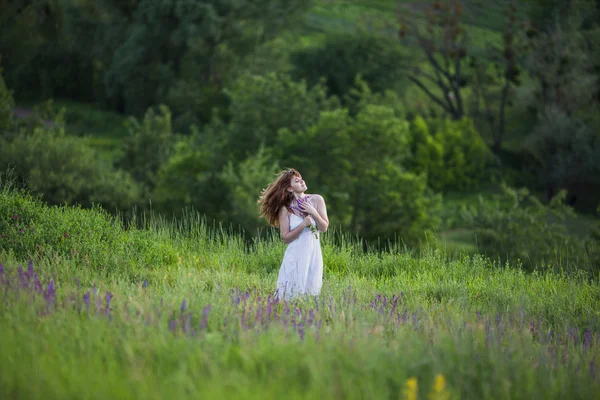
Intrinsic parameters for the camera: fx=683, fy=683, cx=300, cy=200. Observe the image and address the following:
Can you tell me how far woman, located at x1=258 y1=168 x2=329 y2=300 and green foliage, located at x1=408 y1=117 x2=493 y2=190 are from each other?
4623 centimetres

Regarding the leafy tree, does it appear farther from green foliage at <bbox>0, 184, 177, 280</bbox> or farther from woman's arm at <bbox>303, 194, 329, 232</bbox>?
woman's arm at <bbox>303, 194, 329, 232</bbox>

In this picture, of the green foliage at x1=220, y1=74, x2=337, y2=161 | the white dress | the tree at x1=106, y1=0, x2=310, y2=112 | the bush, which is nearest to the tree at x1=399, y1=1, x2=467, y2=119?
the bush

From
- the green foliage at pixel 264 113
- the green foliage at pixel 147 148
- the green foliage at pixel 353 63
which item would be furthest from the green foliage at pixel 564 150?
the green foliage at pixel 147 148

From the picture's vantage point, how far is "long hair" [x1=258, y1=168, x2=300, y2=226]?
8109 millimetres

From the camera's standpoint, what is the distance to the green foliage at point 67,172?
2797 cm

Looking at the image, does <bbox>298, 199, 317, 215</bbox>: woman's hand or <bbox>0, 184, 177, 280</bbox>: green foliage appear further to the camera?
<bbox>0, 184, 177, 280</bbox>: green foliage

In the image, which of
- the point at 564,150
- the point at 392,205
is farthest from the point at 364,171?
the point at 564,150

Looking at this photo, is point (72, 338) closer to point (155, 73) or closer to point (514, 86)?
point (155, 73)

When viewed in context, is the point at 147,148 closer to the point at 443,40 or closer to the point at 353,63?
the point at 353,63

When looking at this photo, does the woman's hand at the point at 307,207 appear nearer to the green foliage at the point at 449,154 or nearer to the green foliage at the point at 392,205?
the green foliage at the point at 392,205

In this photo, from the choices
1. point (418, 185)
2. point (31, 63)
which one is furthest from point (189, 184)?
point (31, 63)

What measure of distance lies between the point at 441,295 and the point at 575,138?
1750 inches

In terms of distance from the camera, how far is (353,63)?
59.8 meters

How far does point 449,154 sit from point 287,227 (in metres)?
49.7
